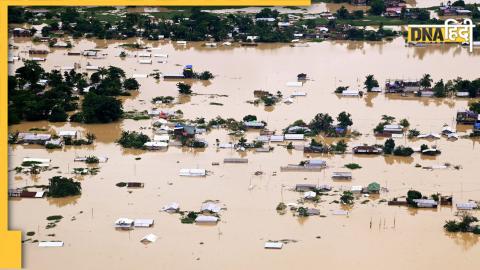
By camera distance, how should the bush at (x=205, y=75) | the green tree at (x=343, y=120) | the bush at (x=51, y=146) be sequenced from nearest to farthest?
the bush at (x=51, y=146) → the green tree at (x=343, y=120) → the bush at (x=205, y=75)

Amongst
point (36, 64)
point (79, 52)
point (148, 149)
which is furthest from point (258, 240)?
point (79, 52)

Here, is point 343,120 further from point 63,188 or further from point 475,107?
point 63,188

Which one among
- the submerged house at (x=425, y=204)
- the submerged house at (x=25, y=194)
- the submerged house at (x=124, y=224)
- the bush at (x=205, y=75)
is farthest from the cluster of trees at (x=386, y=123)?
the submerged house at (x=25, y=194)

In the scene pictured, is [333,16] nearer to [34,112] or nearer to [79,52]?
[79,52]

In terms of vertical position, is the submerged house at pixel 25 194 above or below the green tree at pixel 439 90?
below

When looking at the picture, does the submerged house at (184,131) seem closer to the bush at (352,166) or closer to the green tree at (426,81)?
the bush at (352,166)

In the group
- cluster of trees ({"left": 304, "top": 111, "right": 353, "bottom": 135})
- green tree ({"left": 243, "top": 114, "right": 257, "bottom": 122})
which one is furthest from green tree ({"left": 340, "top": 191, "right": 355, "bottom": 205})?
green tree ({"left": 243, "top": 114, "right": 257, "bottom": 122})

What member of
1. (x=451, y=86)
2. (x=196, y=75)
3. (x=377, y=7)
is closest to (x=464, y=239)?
(x=451, y=86)
